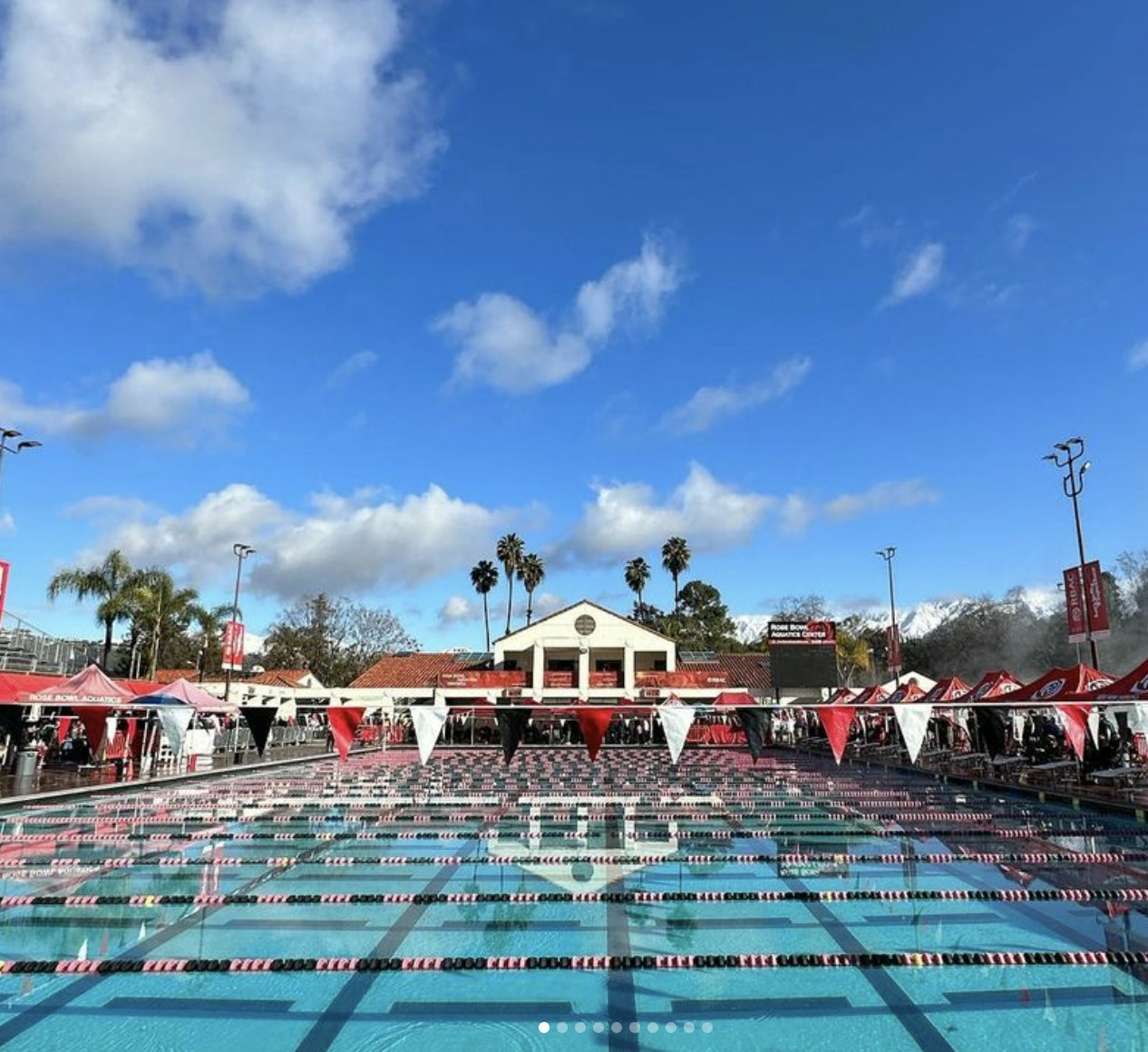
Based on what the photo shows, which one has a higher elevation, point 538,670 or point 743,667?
point 743,667

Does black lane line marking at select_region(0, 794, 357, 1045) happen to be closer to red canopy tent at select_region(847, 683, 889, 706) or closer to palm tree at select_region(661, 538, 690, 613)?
red canopy tent at select_region(847, 683, 889, 706)

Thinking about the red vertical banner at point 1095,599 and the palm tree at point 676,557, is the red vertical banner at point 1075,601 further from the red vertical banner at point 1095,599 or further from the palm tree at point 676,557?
the palm tree at point 676,557

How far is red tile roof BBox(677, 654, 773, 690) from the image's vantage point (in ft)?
170

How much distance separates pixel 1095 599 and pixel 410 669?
41.8 meters

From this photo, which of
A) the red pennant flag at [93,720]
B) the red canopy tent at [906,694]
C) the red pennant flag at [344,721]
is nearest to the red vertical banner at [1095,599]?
the red canopy tent at [906,694]

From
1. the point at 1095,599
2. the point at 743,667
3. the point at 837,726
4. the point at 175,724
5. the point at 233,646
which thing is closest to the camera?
the point at 837,726

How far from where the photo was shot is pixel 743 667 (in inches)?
2151

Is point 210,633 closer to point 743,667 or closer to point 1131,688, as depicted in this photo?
point 743,667

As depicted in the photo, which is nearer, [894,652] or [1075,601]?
[1075,601]

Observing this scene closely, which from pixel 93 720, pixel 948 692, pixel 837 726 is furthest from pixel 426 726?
pixel 948 692

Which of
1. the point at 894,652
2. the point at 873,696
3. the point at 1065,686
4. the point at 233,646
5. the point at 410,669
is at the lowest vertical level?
the point at 873,696

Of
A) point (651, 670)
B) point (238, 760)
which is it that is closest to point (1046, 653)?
point (651, 670)

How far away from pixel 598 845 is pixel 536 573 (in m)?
56.1

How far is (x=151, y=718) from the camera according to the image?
22.2 m
